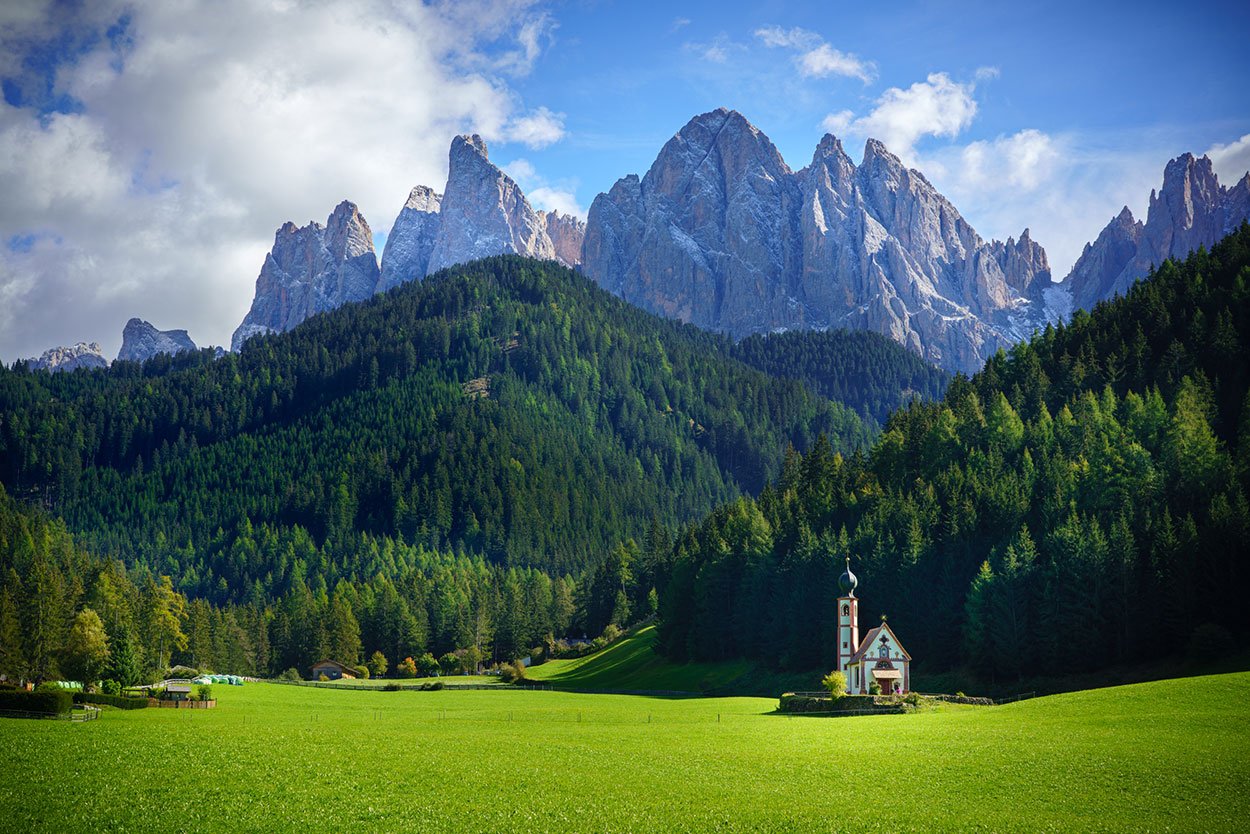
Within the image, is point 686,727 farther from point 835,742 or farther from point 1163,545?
point 1163,545

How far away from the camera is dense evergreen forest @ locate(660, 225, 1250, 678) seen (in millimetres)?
81562

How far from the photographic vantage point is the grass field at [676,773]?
3534 centimetres

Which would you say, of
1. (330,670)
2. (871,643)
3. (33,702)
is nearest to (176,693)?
(33,702)

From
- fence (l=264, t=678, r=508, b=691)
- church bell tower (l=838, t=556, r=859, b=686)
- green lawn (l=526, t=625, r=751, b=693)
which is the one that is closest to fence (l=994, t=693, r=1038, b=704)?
church bell tower (l=838, t=556, r=859, b=686)

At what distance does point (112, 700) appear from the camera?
253 ft

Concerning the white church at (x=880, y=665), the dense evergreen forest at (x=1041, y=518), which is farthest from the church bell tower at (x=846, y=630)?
the dense evergreen forest at (x=1041, y=518)

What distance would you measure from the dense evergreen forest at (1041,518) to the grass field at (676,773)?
1891cm

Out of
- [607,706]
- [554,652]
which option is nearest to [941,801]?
[607,706]

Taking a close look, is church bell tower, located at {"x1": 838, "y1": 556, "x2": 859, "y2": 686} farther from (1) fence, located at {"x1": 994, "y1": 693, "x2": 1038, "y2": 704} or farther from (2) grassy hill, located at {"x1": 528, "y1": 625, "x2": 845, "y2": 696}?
(1) fence, located at {"x1": 994, "y1": 693, "x2": 1038, "y2": 704}

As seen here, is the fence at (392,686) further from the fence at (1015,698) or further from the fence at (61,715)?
the fence at (1015,698)

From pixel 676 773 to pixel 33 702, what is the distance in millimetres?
39098

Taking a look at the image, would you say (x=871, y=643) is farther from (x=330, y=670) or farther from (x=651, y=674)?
(x=330, y=670)

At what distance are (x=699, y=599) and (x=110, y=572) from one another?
77.0m

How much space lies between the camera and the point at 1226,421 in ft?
343
